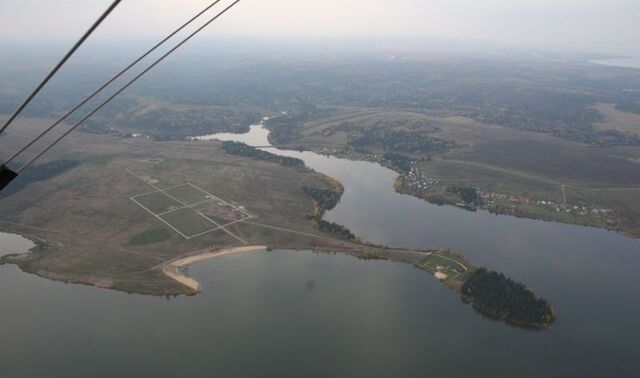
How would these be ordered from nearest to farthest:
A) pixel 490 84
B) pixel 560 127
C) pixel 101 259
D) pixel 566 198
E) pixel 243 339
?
pixel 243 339 → pixel 101 259 → pixel 566 198 → pixel 560 127 → pixel 490 84

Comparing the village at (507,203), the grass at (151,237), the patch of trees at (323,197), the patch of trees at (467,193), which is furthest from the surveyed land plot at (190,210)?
the patch of trees at (467,193)

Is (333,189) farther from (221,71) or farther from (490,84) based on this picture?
(221,71)

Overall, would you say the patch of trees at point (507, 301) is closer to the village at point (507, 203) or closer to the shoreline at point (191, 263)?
the shoreline at point (191, 263)

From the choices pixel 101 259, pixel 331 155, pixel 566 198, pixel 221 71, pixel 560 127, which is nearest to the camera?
pixel 101 259

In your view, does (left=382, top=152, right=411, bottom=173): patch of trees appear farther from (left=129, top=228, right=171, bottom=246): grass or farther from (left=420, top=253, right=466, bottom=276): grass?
(left=129, top=228, right=171, bottom=246): grass

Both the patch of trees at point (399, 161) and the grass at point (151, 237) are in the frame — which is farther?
the patch of trees at point (399, 161)

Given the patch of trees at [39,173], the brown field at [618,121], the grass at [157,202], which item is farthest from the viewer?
the brown field at [618,121]

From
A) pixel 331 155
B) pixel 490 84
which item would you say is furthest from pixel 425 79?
pixel 331 155

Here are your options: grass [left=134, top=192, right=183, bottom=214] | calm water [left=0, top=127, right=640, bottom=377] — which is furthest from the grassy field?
grass [left=134, top=192, right=183, bottom=214]
